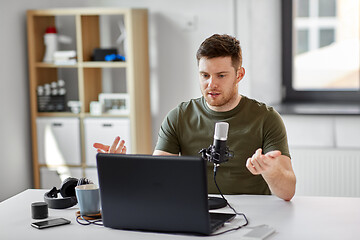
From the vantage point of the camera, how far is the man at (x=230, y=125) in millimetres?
2336

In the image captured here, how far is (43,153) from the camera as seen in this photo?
13.6 ft

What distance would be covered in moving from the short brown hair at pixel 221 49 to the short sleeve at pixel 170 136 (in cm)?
33

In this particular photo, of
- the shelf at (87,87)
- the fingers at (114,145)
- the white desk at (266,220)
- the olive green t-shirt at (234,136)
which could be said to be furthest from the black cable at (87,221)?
the shelf at (87,87)

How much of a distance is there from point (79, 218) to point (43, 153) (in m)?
2.32

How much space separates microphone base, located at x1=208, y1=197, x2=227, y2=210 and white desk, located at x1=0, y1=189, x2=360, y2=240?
0.03 metres

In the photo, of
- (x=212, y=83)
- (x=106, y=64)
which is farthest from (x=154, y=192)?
(x=106, y=64)

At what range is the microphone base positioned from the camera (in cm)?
200

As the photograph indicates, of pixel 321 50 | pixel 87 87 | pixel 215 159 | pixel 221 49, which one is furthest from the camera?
pixel 321 50

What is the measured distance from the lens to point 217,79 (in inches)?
92.0

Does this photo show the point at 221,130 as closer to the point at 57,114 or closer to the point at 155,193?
the point at 155,193

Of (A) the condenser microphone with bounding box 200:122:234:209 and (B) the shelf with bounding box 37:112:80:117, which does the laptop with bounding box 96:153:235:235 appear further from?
(B) the shelf with bounding box 37:112:80:117

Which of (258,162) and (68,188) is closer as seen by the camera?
(258,162)

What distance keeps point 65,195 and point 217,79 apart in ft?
2.56

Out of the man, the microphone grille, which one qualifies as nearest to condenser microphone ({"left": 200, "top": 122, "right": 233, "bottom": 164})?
the microphone grille
